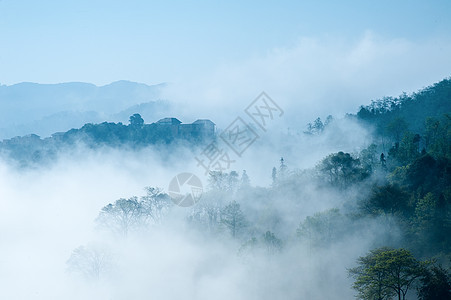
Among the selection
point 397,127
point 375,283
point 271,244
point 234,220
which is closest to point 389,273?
point 375,283

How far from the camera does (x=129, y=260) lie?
4172 cm

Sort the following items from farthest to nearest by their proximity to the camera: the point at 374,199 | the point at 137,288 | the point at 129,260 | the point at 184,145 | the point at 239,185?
1. the point at 184,145
2. the point at 239,185
3. the point at 129,260
4. the point at 137,288
5. the point at 374,199

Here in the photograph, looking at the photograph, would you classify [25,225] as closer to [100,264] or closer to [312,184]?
[100,264]

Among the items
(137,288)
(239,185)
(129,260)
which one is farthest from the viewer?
(239,185)

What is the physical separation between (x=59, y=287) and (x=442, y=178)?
40270 millimetres

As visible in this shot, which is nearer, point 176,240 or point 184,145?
point 176,240

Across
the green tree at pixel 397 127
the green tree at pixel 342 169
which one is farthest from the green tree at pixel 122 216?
the green tree at pixel 397 127

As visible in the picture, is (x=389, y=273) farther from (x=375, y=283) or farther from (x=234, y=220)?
(x=234, y=220)

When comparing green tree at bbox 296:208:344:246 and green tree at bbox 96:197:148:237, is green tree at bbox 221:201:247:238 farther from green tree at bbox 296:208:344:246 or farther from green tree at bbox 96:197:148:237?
green tree at bbox 96:197:148:237

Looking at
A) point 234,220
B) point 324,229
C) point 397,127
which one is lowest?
point 324,229

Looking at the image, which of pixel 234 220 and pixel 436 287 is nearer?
pixel 436 287

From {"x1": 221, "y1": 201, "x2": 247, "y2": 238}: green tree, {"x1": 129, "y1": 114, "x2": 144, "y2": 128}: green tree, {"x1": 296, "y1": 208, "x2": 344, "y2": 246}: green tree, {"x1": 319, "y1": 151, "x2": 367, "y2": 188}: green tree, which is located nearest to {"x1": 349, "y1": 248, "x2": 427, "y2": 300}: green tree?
{"x1": 296, "y1": 208, "x2": 344, "y2": 246}: green tree

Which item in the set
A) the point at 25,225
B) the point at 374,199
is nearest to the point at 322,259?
the point at 374,199

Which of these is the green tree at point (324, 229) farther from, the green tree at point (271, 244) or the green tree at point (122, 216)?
the green tree at point (122, 216)
